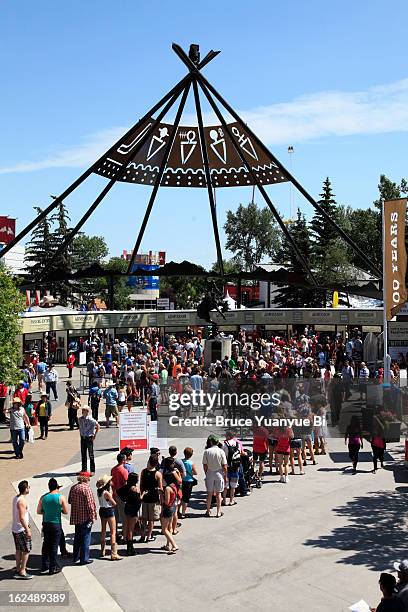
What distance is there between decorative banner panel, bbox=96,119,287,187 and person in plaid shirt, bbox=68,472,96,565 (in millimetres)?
19822

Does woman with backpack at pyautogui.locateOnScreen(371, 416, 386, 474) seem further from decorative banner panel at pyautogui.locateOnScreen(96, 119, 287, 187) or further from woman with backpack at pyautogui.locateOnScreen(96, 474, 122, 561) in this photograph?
decorative banner panel at pyautogui.locateOnScreen(96, 119, 287, 187)

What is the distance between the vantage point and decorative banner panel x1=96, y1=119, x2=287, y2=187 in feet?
92.7

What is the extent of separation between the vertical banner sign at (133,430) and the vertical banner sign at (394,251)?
936 cm

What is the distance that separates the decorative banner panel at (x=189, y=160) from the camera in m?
28.3

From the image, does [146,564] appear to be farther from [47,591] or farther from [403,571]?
[403,571]

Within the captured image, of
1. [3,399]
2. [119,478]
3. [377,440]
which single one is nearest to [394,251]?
[377,440]

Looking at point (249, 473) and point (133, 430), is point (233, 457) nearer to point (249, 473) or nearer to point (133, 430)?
point (249, 473)

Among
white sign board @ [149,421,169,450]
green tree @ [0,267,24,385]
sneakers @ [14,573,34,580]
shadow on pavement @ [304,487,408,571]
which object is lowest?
sneakers @ [14,573,34,580]

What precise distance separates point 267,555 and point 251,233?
88045 mm

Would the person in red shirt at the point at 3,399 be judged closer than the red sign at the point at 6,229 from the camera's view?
Yes

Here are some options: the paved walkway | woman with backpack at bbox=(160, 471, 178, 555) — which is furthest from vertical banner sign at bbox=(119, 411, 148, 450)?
woman with backpack at bbox=(160, 471, 178, 555)

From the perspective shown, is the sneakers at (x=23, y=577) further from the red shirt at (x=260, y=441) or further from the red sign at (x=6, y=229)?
the red sign at (x=6, y=229)

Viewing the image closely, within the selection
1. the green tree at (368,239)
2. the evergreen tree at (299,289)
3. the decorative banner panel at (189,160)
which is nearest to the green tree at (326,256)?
the evergreen tree at (299,289)

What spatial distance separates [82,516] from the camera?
9477mm
